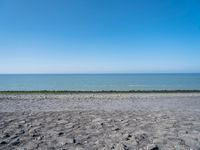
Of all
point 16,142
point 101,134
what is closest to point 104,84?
point 101,134

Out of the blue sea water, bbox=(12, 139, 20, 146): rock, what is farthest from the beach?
the blue sea water

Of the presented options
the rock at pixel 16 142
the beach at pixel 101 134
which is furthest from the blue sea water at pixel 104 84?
the rock at pixel 16 142

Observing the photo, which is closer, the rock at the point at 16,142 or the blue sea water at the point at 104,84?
the rock at the point at 16,142

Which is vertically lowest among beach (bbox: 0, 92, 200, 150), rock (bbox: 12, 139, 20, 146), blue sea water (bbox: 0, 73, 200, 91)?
blue sea water (bbox: 0, 73, 200, 91)

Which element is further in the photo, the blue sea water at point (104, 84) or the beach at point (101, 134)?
the blue sea water at point (104, 84)

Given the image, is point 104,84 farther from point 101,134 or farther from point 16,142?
point 16,142

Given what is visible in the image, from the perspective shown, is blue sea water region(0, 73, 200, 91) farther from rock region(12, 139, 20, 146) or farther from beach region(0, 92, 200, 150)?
rock region(12, 139, 20, 146)

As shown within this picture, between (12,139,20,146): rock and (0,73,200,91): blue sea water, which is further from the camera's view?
(0,73,200,91): blue sea water

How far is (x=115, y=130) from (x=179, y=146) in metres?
1.83

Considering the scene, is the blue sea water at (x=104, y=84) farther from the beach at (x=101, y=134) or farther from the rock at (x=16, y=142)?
the rock at (x=16, y=142)

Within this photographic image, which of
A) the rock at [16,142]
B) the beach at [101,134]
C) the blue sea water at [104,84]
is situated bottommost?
the blue sea water at [104,84]

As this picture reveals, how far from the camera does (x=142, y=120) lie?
639 cm

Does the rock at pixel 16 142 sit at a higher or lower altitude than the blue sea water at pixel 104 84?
higher

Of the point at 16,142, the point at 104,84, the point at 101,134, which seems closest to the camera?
the point at 16,142
